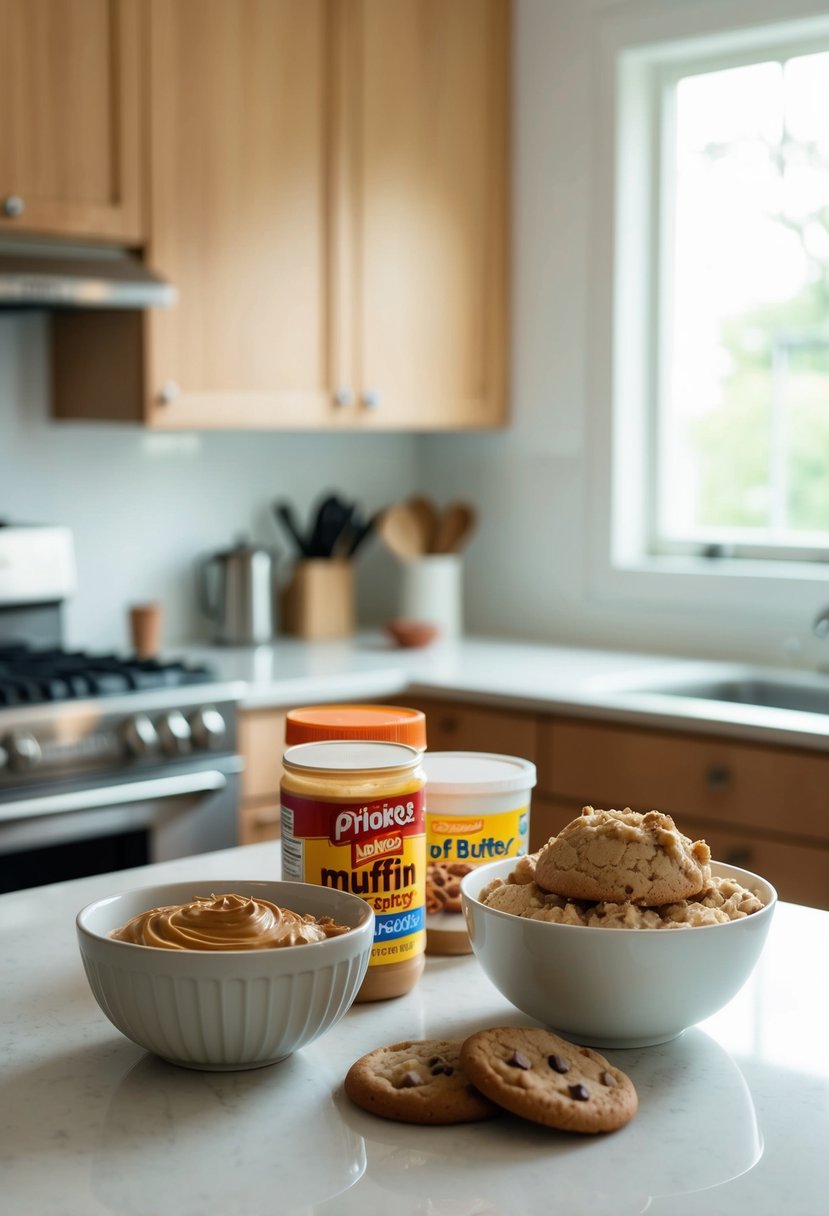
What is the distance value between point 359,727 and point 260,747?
168cm

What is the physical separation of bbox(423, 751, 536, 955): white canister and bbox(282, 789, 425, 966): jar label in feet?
0.41

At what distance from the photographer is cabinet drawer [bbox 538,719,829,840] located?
95.2 inches

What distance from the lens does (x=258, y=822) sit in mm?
2787

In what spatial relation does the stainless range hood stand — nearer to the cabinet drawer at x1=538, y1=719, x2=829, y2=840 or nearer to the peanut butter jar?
the cabinet drawer at x1=538, y1=719, x2=829, y2=840

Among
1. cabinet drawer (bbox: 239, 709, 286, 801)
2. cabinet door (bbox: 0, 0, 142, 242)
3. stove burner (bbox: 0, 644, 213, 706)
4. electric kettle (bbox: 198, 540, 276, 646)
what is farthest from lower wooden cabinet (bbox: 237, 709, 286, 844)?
cabinet door (bbox: 0, 0, 142, 242)

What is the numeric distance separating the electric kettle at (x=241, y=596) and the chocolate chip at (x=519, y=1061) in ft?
8.18

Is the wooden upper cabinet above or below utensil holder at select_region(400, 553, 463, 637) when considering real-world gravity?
above

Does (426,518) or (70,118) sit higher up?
(70,118)

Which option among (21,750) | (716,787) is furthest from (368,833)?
(716,787)

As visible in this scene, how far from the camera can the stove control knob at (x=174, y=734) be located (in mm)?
2600

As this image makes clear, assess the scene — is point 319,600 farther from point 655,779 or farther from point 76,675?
point 655,779

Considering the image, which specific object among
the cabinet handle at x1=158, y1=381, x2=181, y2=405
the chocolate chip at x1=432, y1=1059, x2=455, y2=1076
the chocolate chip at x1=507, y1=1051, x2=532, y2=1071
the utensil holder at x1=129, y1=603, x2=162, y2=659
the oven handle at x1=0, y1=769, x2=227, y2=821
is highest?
the cabinet handle at x1=158, y1=381, x2=181, y2=405

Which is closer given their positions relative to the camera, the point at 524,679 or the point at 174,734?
the point at 174,734

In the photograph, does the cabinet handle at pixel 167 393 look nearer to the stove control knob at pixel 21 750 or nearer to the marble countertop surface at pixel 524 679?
the marble countertop surface at pixel 524 679
